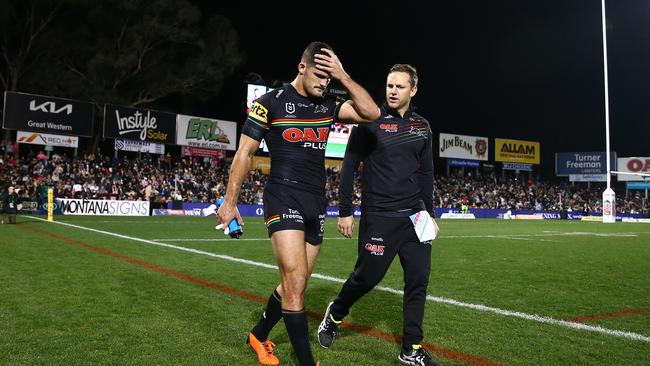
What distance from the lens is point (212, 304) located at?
19.7ft

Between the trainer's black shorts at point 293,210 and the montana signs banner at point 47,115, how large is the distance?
1463 inches

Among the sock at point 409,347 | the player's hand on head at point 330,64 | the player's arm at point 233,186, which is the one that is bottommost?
the sock at point 409,347

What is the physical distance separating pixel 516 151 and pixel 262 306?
62.8 metres

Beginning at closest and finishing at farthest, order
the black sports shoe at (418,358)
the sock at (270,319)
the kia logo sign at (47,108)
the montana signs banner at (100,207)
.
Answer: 1. the black sports shoe at (418,358)
2. the sock at (270,319)
3. the montana signs banner at (100,207)
4. the kia logo sign at (47,108)

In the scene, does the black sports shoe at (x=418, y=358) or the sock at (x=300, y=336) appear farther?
the black sports shoe at (x=418, y=358)

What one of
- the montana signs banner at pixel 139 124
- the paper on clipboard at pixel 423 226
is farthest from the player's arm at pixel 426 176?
the montana signs banner at pixel 139 124

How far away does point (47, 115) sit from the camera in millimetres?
35938

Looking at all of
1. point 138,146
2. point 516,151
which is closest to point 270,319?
point 138,146

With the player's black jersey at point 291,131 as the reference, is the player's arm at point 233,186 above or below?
below

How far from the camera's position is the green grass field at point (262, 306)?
13.7ft

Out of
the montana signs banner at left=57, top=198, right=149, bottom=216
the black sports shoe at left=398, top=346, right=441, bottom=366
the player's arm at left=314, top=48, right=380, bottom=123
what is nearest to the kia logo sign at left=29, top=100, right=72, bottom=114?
the montana signs banner at left=57, top=198, right=149, bottom=216

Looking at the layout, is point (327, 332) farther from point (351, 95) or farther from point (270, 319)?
point (351, 95)

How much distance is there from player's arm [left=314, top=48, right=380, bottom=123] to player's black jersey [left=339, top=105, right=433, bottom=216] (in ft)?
2.02

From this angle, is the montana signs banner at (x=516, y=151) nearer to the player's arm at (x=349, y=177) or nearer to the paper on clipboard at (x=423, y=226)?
the player's arm at (x=349, y=177)
